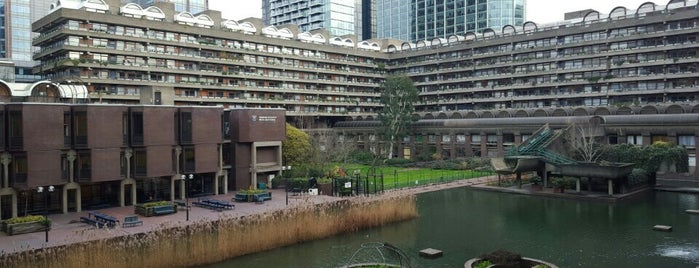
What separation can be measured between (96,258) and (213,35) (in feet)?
234

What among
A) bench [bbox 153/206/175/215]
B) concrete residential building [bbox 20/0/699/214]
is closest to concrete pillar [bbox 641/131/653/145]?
concrete residential building [bbox 20/0/699/214]

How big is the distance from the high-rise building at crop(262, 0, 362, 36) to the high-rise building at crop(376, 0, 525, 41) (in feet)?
Result: 65.9

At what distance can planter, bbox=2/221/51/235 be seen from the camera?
33594 mm

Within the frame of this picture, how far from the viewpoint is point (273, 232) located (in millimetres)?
31812

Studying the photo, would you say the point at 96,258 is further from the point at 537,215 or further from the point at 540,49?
the point at 540,49

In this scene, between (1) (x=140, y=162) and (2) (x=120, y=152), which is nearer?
(2) (x=120, y=152)

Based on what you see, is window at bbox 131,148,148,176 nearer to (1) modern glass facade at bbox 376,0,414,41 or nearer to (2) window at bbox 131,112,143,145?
(2) window at bbox 131,112,143,145

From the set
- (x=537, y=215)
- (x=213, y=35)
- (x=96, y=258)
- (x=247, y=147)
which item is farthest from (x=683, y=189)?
(x=213, y=35)

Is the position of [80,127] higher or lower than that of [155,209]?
higher

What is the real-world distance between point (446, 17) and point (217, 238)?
153956 mm

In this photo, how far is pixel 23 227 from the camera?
34.0 metres

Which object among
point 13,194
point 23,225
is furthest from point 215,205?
point 13,194

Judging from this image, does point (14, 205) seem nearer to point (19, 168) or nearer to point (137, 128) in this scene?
point (19, 168)

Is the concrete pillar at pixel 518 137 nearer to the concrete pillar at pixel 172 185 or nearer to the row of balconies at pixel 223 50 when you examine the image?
the row of balconies at pixel 223 50
